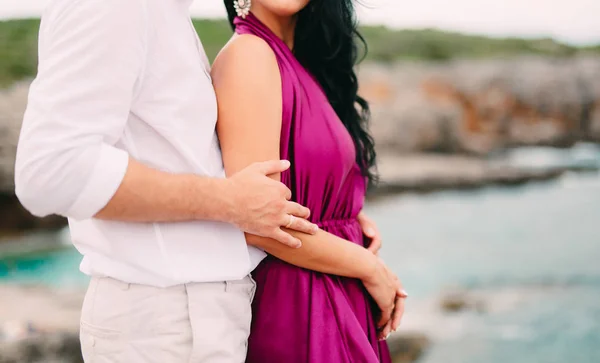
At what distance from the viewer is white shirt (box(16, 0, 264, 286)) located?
2.84 ft

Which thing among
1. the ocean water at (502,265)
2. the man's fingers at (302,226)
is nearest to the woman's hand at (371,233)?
the man's fingers at (302,226)

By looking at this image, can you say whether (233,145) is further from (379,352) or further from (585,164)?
(585,164)

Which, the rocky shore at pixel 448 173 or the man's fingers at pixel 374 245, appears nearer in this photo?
the man's fingers at pixel 374 245

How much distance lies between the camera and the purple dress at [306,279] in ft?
3.87

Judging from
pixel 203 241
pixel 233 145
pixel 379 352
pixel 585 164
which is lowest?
pixel 585 164

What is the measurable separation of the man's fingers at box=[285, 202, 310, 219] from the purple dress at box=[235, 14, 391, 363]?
0.08 meters

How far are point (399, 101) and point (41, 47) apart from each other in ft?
16.9

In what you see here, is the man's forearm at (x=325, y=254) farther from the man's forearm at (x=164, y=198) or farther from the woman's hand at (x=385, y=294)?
the man's forearm at (x=164, y=198)

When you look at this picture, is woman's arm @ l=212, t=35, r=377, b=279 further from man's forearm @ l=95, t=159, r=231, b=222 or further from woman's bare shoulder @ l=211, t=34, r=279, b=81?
man's forearm @ l=95, t=159, r=231, b=222

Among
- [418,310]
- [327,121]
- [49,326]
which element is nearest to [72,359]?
[49,326]

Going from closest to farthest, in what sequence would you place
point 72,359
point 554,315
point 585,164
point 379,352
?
point 379,352 → point 72,359 → point 554,315 → point 585,164

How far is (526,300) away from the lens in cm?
454

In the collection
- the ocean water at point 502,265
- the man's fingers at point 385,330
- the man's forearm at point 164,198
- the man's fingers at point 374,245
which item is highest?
the man's forearm at point 164,198

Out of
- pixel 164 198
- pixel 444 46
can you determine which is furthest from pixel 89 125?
pixel 444 46
